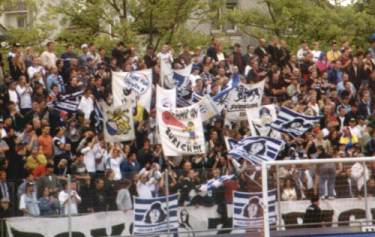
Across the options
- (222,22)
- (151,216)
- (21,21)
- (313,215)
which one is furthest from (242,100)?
(21,21)

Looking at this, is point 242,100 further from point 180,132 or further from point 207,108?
point 180,132

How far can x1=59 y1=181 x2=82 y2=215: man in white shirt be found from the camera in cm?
2162

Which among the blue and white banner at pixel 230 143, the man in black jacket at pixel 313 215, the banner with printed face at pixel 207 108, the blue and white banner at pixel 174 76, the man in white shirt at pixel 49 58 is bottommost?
the man in black jacket at pixel 313 215

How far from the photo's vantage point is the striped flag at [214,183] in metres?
22.2

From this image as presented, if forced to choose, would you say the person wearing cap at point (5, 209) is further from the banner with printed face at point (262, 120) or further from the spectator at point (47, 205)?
the banner with printed face at point (262, 120)

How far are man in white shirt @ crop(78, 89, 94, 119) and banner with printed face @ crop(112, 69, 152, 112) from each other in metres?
0.57

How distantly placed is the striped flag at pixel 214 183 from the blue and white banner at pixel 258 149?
4.27 feet

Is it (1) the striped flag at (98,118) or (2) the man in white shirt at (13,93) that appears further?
(1) the striped flag at (98,118)

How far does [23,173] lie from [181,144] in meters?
3.59

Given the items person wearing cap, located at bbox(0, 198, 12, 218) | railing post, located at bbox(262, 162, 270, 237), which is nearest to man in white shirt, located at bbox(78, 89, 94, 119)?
person wearing cap, located at bbox(0, 198, 12, 218)

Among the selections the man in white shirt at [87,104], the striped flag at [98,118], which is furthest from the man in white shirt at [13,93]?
the striped flag at [98,118]

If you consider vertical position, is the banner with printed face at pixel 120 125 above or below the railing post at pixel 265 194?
above

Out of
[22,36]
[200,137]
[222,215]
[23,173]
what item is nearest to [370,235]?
[222,215]

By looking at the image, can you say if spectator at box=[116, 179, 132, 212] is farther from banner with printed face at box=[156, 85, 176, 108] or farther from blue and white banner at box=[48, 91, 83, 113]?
blue and white banner at box=[48, 91, 83, 113]
